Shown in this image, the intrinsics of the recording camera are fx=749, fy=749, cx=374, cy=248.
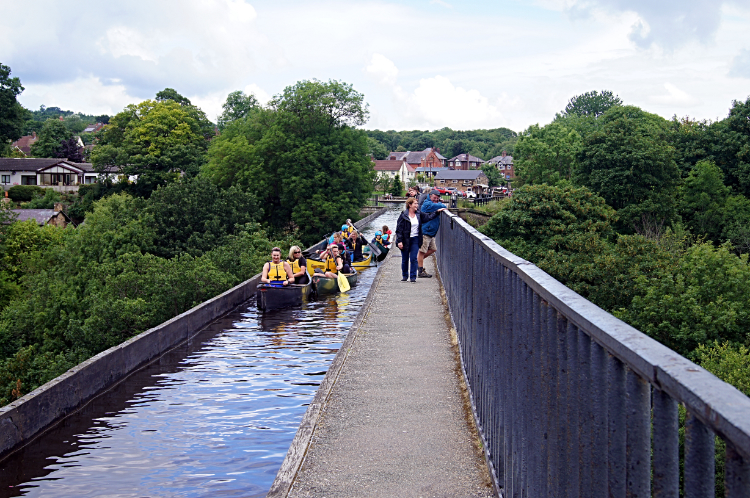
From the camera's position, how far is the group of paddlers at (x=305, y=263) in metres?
19.3

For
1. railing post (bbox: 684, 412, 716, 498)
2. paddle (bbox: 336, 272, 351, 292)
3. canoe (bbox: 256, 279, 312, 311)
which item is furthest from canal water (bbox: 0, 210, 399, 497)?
paddle (bbox: 336, 272, 351, 292)

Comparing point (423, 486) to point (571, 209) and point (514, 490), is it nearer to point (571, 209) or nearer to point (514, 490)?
point (514, 490)

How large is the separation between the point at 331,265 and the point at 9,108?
76.1 metres

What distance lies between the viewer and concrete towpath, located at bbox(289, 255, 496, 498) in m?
5.48

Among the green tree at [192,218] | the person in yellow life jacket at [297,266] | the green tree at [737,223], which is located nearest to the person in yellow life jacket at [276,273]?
the person in yellow life jacket at [297,266]

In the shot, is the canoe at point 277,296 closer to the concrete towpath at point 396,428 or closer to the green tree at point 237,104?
the concrete towpath at point 396,428

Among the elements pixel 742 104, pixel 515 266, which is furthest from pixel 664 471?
pixel 742 104

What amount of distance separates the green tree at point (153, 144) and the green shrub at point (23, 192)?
10611mm

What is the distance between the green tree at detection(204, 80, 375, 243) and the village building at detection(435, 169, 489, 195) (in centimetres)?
12051

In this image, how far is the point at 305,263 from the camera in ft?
69.8

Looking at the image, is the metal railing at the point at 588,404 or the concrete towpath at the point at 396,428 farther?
the concrete towpath at the point at 396,428

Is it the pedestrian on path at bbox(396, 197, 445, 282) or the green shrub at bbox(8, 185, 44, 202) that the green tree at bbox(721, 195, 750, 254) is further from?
the green shrub at bbox(8, 185, 44, 202)

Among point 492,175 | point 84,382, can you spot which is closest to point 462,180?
point 492,175

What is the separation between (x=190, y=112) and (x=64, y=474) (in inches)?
3368
